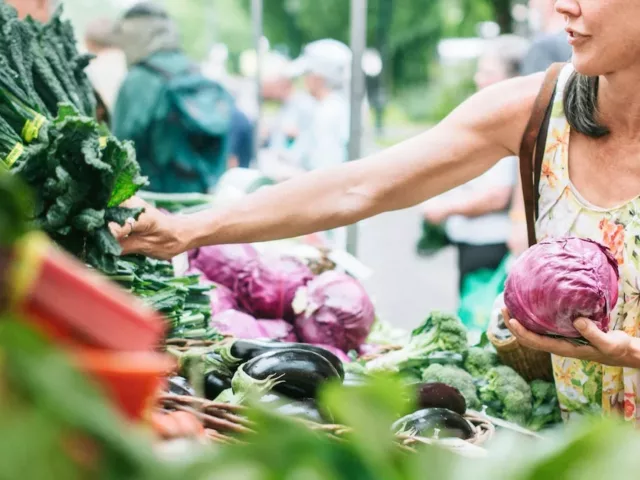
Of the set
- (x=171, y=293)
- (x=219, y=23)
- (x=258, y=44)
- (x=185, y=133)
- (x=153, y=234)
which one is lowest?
(x=171, y=293)

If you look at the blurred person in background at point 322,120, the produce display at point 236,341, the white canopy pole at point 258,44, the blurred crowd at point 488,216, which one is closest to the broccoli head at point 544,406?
the produce display at point 236,341

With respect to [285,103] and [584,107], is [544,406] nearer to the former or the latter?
[584,107]

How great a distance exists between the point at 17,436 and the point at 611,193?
1.87 metres

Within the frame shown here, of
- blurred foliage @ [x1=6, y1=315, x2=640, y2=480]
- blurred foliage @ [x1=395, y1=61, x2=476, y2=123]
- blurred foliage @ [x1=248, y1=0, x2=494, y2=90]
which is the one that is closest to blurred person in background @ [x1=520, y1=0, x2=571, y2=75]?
blurred foliage @ [x1=6, y1=315, x2=640, y2=480]

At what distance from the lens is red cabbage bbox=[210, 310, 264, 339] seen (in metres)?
2.75

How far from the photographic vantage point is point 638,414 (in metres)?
2.20

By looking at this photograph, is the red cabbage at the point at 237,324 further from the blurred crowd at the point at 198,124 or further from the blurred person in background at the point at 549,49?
the blurred person in background at the point at 549,49

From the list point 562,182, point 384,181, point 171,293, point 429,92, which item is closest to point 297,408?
point 171,293

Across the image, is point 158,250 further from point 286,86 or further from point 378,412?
point 286,86

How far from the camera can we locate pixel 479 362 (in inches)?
103

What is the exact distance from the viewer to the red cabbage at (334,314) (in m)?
2.86

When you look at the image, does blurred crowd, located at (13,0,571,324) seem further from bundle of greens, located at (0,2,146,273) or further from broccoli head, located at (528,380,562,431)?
bundle of greens, located at (0,2,146,273)

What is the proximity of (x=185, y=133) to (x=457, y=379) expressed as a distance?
10.6 ft

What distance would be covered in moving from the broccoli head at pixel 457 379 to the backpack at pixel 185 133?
9.93 feet
